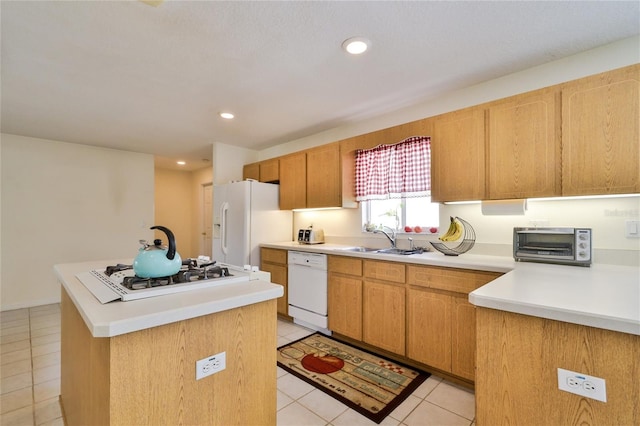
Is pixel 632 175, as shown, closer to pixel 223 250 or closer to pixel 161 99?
pixel 161 99

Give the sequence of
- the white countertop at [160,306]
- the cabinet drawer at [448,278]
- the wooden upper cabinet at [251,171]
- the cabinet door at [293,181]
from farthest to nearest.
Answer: the wooden upper cabinet at [251,171], the cabinet door at [293,181], the cabinet drawer at [448,278], the white countertop at [160,306]

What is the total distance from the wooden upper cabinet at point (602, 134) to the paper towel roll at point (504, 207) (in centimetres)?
38

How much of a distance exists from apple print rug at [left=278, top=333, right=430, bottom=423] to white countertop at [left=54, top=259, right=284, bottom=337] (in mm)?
1274

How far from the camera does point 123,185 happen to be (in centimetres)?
484

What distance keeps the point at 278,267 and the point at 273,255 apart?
174 mm

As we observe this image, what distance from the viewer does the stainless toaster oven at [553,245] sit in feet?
6.08

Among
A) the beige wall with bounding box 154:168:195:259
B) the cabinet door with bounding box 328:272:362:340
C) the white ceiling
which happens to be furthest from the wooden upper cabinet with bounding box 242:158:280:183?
the beige wall with bounding box 154:168:195:259

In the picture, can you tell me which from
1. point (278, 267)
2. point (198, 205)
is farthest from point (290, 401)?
point (198, 205)

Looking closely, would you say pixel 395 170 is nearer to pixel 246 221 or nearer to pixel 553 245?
pixel 553 245

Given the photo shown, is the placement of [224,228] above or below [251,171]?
below

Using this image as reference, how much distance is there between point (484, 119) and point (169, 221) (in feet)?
22.0

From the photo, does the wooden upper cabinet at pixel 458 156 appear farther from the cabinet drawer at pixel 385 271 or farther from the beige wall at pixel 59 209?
the beige wall at pixel 59 209

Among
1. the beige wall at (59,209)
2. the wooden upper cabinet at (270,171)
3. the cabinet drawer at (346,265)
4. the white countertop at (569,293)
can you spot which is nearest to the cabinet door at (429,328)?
the white countertop at (569,293)

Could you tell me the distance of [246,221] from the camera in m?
3.69
